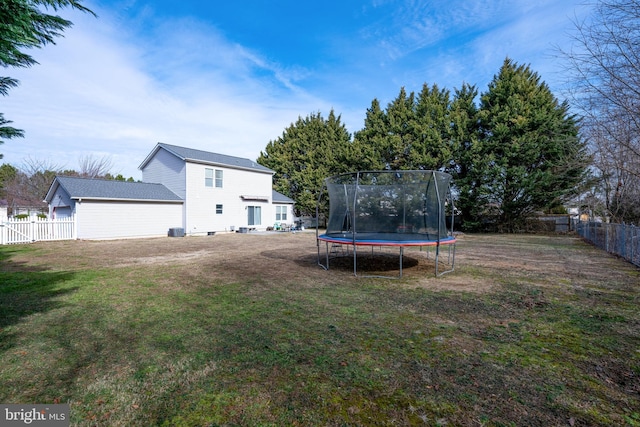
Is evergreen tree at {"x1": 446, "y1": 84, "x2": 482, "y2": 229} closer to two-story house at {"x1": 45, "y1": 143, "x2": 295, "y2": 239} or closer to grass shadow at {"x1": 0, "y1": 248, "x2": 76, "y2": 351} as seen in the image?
two-story house at {"x1": 45, "y1": 143, "x2": 295, "y2": 239}

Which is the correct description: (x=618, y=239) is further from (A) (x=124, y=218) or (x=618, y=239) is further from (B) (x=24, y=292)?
(A) (x=124, y=218)

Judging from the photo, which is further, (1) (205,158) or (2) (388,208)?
(1) (205,158)

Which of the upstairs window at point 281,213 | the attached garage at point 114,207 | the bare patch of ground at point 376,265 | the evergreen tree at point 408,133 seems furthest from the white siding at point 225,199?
the evergreen tree at point 408,133

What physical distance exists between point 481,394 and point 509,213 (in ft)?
69.6

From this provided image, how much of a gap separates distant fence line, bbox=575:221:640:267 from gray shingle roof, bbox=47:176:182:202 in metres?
19.8

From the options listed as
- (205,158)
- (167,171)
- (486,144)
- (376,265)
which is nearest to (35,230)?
(167,171)

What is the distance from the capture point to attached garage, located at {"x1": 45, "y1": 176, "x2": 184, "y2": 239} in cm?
1455

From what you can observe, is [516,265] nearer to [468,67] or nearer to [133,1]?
[468,67]

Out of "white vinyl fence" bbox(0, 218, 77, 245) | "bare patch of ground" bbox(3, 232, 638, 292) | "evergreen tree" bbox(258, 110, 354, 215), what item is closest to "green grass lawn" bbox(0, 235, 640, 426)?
"bare patch of ground" bbox(3, 232, 638, 292)

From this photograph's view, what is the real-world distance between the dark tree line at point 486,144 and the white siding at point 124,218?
14.6 meters

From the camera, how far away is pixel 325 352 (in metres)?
2.99

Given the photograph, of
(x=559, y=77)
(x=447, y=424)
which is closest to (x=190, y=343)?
(x=447, y=424)

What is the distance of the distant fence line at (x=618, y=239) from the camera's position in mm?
7775

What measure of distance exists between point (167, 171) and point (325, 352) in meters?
19.3
